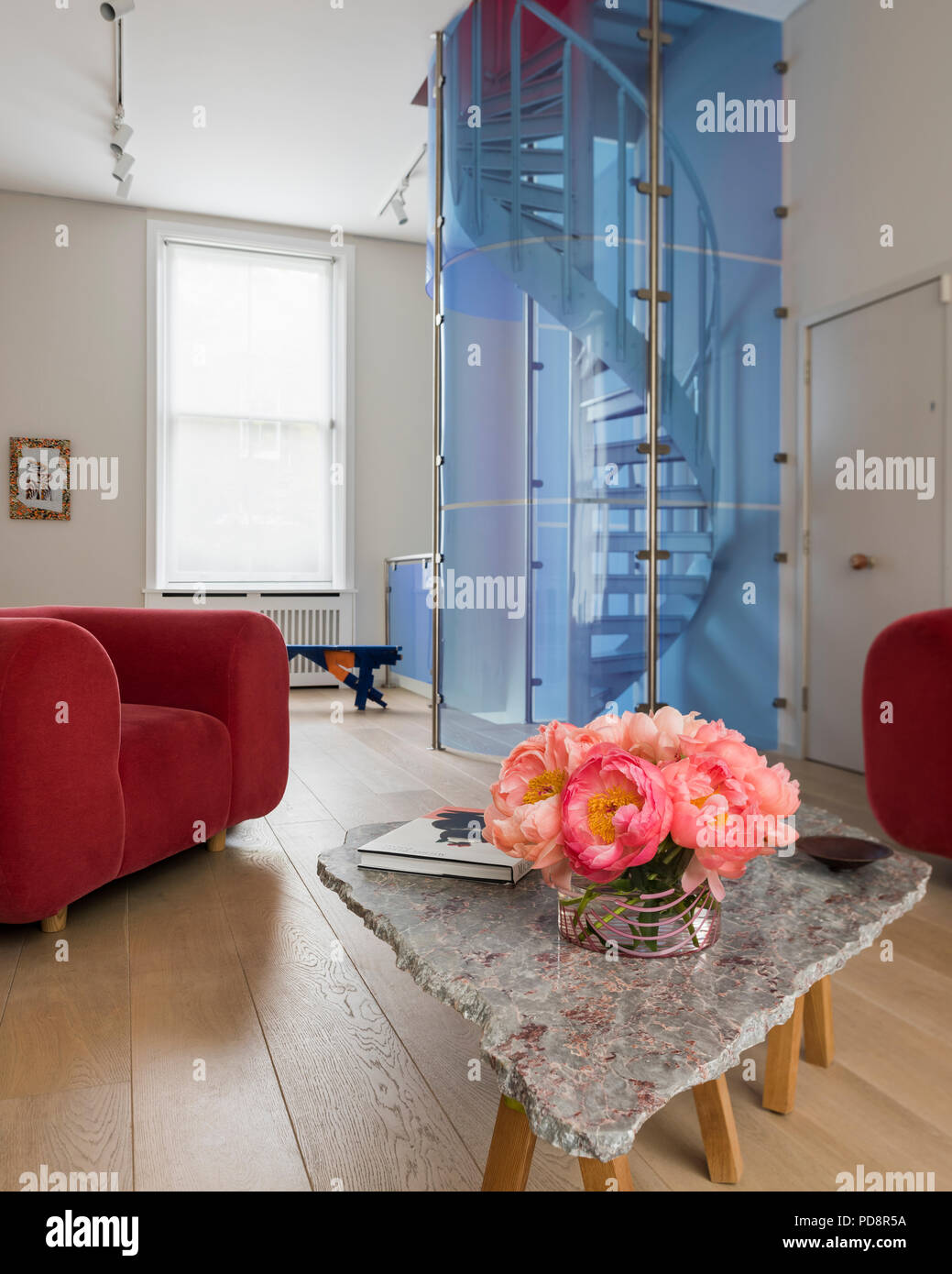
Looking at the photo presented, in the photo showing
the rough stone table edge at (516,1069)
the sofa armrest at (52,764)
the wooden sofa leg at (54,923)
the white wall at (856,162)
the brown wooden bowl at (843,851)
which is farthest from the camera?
the white wall at (856,162)

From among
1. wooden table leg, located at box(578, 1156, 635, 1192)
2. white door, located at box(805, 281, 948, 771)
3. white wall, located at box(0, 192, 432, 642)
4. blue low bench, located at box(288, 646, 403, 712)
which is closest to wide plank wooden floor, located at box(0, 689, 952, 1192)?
wooden table leg, located at box(578, 1156, 635, 1192)

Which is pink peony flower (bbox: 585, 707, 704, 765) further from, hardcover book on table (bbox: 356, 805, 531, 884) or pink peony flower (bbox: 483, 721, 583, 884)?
hardcover book on table (bbox: 356, 805, 531, 884)

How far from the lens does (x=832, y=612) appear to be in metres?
4.20

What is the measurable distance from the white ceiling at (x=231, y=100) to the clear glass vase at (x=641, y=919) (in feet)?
15.1

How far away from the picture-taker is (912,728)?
2.55m

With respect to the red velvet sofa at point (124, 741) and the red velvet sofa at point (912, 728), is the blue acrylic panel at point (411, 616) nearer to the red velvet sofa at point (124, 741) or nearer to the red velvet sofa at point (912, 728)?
the red velvet sofa at point (124, 741)

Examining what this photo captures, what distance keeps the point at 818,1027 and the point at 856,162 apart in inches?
149

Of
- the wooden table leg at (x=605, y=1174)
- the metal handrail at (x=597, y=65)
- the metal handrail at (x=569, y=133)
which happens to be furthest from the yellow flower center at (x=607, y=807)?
the metal handrail at (x=597, y=65)

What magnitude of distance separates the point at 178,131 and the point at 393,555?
10.2ft

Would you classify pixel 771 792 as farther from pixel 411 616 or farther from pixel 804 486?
pixel 411 616

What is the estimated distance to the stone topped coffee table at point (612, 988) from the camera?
0.80 m

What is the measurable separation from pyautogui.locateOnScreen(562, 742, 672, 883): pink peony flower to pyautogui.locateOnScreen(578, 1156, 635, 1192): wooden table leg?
0.27 metres

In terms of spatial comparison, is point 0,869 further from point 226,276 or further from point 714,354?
point 226,276

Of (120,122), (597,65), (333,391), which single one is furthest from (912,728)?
(333,391)
